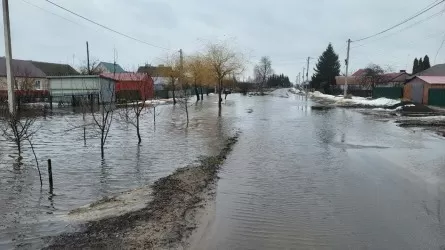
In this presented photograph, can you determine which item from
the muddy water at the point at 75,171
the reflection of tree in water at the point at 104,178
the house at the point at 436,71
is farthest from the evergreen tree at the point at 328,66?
the reflection of tree in water at the point at 104,178

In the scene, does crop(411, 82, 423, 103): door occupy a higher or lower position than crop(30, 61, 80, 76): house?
lower

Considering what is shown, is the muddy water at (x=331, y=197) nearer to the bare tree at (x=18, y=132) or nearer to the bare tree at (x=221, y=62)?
the bare tree at (x=18, y=132)

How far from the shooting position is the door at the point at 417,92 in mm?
44062

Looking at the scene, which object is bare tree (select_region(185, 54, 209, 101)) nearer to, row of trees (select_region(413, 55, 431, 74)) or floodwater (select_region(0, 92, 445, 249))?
floodwater (select_region(0, 92, 445, 249))

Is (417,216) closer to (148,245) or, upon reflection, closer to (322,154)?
(148,245)

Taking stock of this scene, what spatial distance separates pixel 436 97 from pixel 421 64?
66.7 meters

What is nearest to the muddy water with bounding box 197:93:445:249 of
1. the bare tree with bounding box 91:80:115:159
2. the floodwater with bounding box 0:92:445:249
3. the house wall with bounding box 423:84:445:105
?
the floodwater with bounding box 0:92:445:249

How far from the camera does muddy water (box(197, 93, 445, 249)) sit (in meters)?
5.98

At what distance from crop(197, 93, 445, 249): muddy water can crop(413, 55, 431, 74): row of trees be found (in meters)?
91.7

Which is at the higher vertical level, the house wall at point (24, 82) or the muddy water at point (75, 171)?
the house wall at point (24, 82)

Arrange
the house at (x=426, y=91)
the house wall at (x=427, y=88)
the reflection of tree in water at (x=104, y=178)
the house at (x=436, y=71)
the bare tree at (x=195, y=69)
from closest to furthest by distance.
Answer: the reflection of tree in water at (x=104, y=178) → the house at (x=426, y=91) → the house wall at (x=427, y=88) → the bare tree at (x=195, y=69) → the house at (x=436, y=71)

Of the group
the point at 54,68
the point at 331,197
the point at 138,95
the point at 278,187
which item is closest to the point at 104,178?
the point at 278,187

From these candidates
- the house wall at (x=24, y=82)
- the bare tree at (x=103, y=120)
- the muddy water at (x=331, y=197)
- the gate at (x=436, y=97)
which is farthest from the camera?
the house wall at (x=24, y=82)

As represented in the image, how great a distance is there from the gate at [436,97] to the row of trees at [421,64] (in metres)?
60.7
